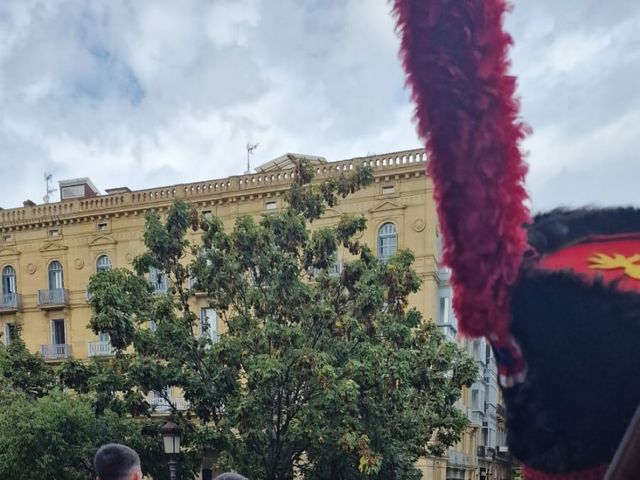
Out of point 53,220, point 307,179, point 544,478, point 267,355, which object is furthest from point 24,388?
point 544,478

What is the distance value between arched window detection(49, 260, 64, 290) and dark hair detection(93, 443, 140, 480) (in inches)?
764

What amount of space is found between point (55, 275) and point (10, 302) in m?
2.11

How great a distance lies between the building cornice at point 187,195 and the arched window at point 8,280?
1.52 meters

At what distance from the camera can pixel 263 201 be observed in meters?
18.3

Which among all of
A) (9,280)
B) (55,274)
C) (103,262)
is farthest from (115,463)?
(9,280)

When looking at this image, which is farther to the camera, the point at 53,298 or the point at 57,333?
the point at 57,333

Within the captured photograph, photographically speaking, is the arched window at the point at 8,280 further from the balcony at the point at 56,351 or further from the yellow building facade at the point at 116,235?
the balcony at the point at 56,351

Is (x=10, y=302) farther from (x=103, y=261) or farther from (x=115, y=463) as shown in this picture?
(x=115, y=463)

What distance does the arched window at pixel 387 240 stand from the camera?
17125mm

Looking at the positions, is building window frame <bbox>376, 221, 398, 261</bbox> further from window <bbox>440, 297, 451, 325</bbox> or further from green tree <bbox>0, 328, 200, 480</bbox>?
green tree <bbox>0, 328, 200, 480</bbox>

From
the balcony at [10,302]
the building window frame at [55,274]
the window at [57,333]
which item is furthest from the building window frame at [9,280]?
the window at [57,333]

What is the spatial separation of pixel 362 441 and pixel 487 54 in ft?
22.6

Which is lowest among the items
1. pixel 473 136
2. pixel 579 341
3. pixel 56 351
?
pixel 56 351

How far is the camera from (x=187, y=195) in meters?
19.2
